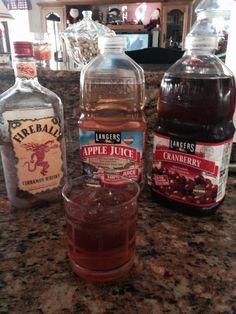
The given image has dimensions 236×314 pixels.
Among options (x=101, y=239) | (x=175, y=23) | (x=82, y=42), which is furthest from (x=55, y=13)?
(x=101, y=239)

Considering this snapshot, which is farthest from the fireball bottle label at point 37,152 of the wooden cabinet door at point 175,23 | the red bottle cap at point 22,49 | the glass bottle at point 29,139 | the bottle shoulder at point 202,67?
the wooden cabinet door at point 175,23

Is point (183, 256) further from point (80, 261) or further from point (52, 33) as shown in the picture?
point (52, 33)

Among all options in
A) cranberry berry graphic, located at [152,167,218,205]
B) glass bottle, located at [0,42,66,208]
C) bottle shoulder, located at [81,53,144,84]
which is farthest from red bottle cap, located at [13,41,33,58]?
cranberry berry graphic, located at [152,167,218,205]

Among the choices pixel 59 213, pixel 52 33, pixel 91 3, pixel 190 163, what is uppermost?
pixel 91 3

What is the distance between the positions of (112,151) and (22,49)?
9.5 inches

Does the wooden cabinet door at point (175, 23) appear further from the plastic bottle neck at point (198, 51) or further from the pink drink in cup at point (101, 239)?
the pink drink in cup at point (101, 239)

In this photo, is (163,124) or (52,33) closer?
(163,124)

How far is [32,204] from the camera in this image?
1.91 feet

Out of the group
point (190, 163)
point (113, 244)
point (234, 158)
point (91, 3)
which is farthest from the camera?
point (91, 3)

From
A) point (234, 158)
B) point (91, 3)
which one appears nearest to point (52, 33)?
point (91, 3)

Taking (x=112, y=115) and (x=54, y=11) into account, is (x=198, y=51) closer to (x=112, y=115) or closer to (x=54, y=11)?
(x=112, y=115)

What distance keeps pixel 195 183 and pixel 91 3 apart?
501 centimetres

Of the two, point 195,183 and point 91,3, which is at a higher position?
point 91,3

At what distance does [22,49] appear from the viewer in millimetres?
497
